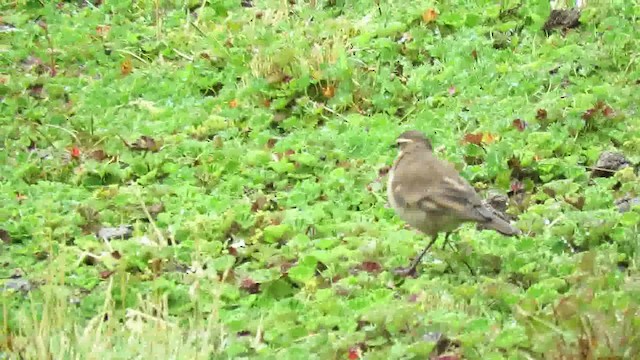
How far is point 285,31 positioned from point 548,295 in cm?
485

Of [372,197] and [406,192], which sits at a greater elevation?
[406,192]

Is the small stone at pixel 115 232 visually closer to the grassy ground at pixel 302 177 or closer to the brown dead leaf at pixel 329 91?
the grassy ground at pixel 302 177

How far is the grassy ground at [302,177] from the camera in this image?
5.94 m

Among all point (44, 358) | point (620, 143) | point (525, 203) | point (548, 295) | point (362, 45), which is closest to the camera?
point (44, 358)

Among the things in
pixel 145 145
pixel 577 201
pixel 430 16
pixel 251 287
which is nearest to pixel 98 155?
pixel 145 145

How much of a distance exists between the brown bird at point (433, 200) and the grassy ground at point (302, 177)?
9.0 inches

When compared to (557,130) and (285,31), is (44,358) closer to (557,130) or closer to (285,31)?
(557,130)

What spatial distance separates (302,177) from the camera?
8516mm

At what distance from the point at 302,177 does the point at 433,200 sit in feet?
6.27

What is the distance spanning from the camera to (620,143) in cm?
841

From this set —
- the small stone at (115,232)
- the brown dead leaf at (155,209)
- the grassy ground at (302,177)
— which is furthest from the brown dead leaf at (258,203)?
the small stone at (115,232)

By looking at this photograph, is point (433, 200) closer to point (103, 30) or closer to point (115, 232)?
point (115, 232)

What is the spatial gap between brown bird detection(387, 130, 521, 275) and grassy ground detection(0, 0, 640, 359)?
229 mm

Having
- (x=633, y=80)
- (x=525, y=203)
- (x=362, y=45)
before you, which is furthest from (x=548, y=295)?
(x=362, y=45)
